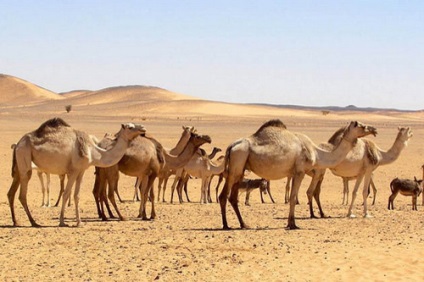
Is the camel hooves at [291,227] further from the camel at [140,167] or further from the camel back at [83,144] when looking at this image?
→ the camel back at [83,144]

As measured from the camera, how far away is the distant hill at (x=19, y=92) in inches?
6695

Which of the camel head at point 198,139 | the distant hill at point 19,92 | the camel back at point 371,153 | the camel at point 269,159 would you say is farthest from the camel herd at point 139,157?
the distant hill at point 19,92

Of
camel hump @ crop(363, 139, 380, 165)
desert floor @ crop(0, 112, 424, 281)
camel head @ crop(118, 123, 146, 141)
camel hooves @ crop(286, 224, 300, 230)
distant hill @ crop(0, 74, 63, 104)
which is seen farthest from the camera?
distant hill @ crop(0, 74, 63, 104)

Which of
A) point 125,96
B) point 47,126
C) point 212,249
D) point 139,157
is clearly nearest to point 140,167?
point 139,157

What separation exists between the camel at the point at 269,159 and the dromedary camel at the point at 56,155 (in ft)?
8.20

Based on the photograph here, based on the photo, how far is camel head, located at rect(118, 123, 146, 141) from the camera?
16.5 metres

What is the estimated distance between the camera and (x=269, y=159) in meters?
15.6

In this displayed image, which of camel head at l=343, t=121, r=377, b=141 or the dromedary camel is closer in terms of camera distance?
the dromedary camel

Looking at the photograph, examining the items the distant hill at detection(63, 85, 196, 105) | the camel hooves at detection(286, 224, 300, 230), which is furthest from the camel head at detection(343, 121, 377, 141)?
the distant hill at detection(63, 85, 196, 105)

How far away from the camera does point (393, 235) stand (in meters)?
14.6

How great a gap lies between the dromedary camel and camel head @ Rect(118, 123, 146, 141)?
20.4 inches

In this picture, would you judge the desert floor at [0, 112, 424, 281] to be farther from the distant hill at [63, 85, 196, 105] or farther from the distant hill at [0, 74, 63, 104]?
the distant hill at [0, 74, 63, 104]

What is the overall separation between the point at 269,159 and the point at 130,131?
120 inches

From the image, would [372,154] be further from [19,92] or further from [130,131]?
[19,92]
